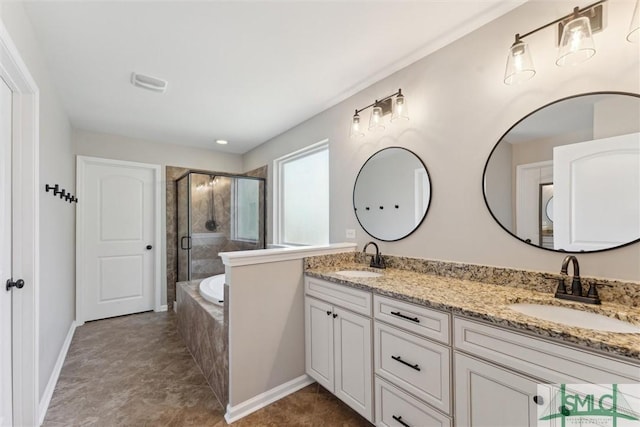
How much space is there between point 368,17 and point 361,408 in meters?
2.32

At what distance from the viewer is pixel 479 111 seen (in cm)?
168

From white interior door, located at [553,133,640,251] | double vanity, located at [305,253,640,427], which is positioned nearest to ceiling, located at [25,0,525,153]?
white interior door, located at [553,133,640,251]

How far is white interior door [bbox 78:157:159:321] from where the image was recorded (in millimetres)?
3439

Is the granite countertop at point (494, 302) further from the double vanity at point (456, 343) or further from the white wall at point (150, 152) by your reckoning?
the white wall at point (150, 152)

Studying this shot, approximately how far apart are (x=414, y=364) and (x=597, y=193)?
1193mm

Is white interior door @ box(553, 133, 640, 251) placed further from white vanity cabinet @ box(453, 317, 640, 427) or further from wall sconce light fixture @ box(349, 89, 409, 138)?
wall sconce light fixture @ box(349, 89, 409, 138)

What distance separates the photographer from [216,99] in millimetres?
2605

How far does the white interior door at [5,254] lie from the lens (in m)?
1.38

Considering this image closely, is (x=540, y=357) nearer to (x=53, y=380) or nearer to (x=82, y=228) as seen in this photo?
(x=53, y=380)

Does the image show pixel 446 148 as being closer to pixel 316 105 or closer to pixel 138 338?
pixel 316 105

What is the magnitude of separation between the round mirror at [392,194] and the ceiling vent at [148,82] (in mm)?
1861

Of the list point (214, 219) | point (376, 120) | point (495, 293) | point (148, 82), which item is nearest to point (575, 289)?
point (495, 293)

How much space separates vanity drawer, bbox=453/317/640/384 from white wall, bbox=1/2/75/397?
2.44m

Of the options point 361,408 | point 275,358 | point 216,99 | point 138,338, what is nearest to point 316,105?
point 216,99
